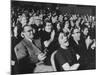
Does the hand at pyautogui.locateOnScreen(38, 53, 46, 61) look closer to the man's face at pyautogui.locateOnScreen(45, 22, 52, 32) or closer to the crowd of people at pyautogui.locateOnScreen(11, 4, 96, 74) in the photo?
the crowd of people at pyautogui.locateOnScreen(11, 4, 96, 74)

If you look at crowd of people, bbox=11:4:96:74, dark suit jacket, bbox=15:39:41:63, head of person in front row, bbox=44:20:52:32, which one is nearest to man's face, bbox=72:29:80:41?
crowd of people, bbox=11:4:96:74

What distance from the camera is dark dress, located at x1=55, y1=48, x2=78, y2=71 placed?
1.75m

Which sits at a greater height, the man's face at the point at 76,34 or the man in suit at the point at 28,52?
the man's face at the point at 76,34

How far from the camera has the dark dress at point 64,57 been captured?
5.74 feet

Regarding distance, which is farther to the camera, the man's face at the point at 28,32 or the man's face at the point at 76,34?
the man's face at the point at 76,34

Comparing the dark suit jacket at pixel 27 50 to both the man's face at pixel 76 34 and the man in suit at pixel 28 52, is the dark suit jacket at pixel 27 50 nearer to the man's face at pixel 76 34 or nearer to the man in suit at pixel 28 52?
the man in suit at pixel 28 52

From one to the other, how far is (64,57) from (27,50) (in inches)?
15.4

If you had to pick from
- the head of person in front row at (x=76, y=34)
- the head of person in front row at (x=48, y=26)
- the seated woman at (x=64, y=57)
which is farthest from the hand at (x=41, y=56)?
the head of person in front row at (x=76, y=34)

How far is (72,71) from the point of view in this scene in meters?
1.79

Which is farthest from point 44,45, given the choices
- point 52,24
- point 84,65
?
point 84,65

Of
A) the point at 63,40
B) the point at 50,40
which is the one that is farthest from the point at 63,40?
the point at 50,40

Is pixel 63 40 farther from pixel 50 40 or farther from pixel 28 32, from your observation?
pixel 28 32

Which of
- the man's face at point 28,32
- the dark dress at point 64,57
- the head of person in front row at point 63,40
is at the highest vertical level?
the man's face at point 28,32

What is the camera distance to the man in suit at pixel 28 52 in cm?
165
